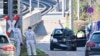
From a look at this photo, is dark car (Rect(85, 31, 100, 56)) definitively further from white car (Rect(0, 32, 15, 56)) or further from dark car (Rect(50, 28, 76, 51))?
dark car (Rect(50, 28, 76, 51))

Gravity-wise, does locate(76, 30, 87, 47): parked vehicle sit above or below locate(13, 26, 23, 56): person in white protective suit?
below

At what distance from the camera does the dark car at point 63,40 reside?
36.1m

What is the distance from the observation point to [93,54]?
21703 mm

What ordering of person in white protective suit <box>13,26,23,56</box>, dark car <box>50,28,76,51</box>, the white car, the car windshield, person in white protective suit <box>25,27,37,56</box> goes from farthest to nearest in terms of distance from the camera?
dark car <box>50,28,76,51</box>, person in white protective suit <box>25,27,37,56</box>, person in white protective suit <box>13,26,23,56</box>, the car windshield, the white car

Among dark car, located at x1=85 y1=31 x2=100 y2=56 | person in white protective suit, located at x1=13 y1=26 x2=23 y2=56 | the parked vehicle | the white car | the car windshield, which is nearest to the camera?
the white car

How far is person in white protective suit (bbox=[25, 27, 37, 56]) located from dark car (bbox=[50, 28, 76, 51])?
9513 millimetres

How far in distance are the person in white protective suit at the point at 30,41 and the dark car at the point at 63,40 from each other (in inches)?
375

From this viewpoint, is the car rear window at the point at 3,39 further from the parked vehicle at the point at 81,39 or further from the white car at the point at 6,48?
the parked vehicle at the point at 81,39

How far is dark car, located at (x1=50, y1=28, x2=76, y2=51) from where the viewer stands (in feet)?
118

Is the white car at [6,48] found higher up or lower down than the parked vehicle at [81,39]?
higher up

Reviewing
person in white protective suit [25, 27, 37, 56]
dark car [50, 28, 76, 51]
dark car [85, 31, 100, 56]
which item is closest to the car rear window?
dark car [85, 31, 100, 56]

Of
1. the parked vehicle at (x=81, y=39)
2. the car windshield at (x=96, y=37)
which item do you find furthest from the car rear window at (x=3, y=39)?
the parked vehicle at (x=81, y=39)

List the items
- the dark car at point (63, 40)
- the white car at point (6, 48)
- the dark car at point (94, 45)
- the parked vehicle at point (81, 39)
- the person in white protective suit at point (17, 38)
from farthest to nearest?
the parked vehicle at point (81, 39)
the dark car at point (63, 40)
the person in white protective suit at point (17, 38)
the dark car at point (94, 45)
the white car at point (6, 48)

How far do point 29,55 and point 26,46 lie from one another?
0.58 metres
